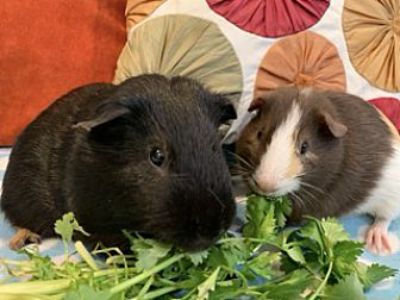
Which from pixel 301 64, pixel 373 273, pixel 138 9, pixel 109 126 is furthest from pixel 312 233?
pixel 138 9

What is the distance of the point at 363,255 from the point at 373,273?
0.75 feet

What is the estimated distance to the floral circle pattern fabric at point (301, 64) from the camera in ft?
5.79

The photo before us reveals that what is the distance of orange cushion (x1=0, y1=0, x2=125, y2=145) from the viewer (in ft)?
6.25

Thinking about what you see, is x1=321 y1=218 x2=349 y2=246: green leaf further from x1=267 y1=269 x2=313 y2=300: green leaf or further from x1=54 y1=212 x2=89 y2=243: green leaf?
x1=54 y1=212 x2=89 y2=243: green leaf

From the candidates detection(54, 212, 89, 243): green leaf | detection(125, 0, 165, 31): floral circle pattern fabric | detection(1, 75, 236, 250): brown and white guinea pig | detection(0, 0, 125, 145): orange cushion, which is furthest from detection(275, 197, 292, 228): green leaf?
detection(0, 0, 125, 145): orange cushion

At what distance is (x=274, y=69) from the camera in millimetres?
1771

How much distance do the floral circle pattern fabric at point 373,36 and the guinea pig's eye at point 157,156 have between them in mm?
852

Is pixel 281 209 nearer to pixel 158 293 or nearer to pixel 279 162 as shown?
pixel 279 162

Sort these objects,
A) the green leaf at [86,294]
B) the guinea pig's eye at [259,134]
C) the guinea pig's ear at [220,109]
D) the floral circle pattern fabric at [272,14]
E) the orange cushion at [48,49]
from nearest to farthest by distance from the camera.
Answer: the green leaf at [86,294] → the guinea pig's ear at [220,109] → the guinea pig's eye at [259,134] → the floral circle pattern fabric at [272,14] → the orange cushion at [48,49]

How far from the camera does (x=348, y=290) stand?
117 cm

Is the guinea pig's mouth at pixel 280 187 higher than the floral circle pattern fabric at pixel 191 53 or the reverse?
the reverse

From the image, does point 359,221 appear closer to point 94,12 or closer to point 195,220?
point 195,220

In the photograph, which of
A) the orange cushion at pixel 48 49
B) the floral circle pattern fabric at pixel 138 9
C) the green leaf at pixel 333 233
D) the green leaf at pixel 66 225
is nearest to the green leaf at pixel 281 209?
the green leaf at pixel 333 233

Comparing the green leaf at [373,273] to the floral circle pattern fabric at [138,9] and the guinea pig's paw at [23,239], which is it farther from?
the floral circle pattern fabric at [138,9]
